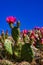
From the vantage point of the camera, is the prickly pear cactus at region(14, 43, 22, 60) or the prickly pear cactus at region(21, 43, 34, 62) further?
the prickly pear cactus at region(14, 43, 22, 60)

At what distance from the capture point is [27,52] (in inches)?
268

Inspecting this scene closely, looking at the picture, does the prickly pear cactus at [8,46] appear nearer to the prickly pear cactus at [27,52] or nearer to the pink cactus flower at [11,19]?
the prickly pear cactus at [27,52]

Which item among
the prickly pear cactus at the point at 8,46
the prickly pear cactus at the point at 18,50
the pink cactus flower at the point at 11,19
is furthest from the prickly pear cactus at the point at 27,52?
the pink cactus flower at the point at 11,19

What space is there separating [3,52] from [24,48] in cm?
61

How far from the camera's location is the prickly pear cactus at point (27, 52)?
6.76m

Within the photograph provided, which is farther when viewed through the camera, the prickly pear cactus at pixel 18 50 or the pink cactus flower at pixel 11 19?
the prickly pear cactus at pixel 18 50

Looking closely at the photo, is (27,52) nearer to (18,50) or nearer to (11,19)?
(18,50)

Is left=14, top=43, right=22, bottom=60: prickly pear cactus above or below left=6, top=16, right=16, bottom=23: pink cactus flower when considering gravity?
below

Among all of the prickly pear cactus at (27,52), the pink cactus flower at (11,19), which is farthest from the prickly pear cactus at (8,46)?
the pink cactus flower at (11,19)

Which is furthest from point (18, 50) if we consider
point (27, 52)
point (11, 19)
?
point (11, 19)

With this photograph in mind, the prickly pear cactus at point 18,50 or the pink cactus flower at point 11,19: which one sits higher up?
the pink cactus flower at point 11,19

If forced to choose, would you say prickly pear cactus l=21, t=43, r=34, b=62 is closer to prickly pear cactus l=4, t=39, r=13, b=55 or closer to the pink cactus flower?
prickly pear cactus l=4, t=39, r=13, b=55

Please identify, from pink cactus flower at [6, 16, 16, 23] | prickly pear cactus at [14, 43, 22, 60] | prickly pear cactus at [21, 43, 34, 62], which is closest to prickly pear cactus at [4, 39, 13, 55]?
prickly pear cactus at [14, 43, 22, 60]

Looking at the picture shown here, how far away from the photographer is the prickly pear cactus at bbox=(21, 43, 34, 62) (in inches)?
266
